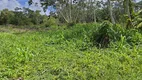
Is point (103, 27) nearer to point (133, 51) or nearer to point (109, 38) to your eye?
point (109, 38)

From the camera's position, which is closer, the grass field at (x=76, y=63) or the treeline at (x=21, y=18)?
the grass field at (x=76, y=63)

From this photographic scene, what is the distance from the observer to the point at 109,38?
27.5 feet

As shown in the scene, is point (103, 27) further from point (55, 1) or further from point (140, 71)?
point (55, 1)

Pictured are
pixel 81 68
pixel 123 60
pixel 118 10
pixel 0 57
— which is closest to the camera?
pixel 81 68

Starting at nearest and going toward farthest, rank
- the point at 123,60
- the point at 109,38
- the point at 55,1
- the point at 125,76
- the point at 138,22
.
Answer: the point at 125,76, the point at 123,60, the point at 109,38, the point at 138,22, the point at 55,1

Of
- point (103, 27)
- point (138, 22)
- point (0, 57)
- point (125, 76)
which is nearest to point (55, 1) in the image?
point (138, 22)

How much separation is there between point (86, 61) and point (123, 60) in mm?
1079

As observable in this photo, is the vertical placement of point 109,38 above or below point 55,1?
below

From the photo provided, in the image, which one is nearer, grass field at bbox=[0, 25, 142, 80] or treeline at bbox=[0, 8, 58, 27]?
grass field at bbox=[0, 25, 142, 80]

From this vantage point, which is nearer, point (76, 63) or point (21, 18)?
point (76, 63)

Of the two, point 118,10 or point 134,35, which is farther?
point 118,10

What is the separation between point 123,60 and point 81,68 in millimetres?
1356

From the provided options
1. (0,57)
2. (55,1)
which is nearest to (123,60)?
(0,57)

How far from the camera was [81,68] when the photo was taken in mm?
5828
